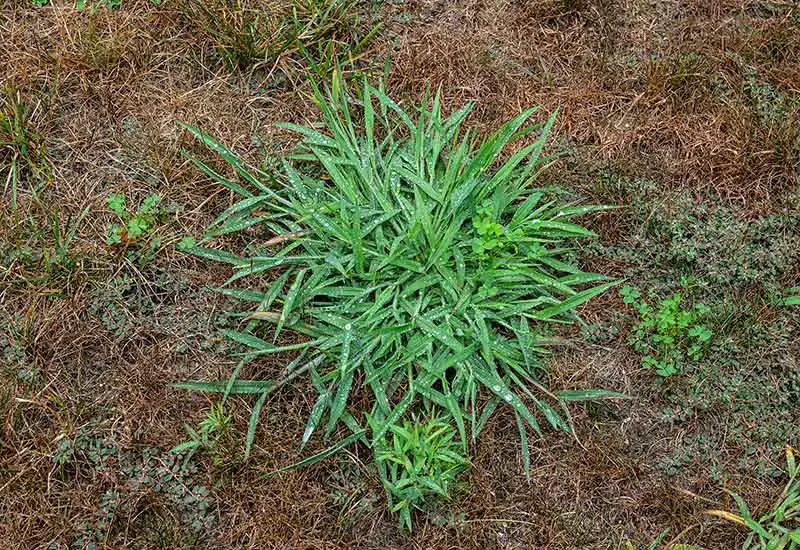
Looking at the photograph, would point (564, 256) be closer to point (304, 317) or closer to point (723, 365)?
point (723, 365)

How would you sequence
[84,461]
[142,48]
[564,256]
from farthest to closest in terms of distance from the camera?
[142,48], [564,256], [84,461]

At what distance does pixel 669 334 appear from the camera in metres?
2.51

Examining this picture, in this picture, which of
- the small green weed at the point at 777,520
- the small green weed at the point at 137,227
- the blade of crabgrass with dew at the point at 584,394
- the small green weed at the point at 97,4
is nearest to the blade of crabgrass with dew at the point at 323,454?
the blade of crabgrass with dew at the point at 584,394

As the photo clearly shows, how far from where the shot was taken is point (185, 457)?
93.8 inches

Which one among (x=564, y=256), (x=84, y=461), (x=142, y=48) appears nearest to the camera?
(x=84, y=461)

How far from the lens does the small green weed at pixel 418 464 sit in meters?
2.28

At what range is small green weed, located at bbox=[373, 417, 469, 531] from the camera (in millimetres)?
2279

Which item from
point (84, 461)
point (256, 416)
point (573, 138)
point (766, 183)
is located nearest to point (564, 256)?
point (573, 138)

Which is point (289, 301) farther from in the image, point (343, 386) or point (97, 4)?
point (97, 4)

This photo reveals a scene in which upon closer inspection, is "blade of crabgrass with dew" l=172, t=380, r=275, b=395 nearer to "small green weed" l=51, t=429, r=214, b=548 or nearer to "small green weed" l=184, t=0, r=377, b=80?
"small green weed" l=51, t=429, r=214, b=548

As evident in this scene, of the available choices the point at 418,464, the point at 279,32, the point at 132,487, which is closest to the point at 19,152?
the point at 279,32

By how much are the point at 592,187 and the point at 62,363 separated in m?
1.86

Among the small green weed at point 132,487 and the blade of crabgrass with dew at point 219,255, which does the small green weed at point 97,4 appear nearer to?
the blade of crabgrass with dew at point 219,255

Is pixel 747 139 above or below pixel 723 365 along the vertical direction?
above
